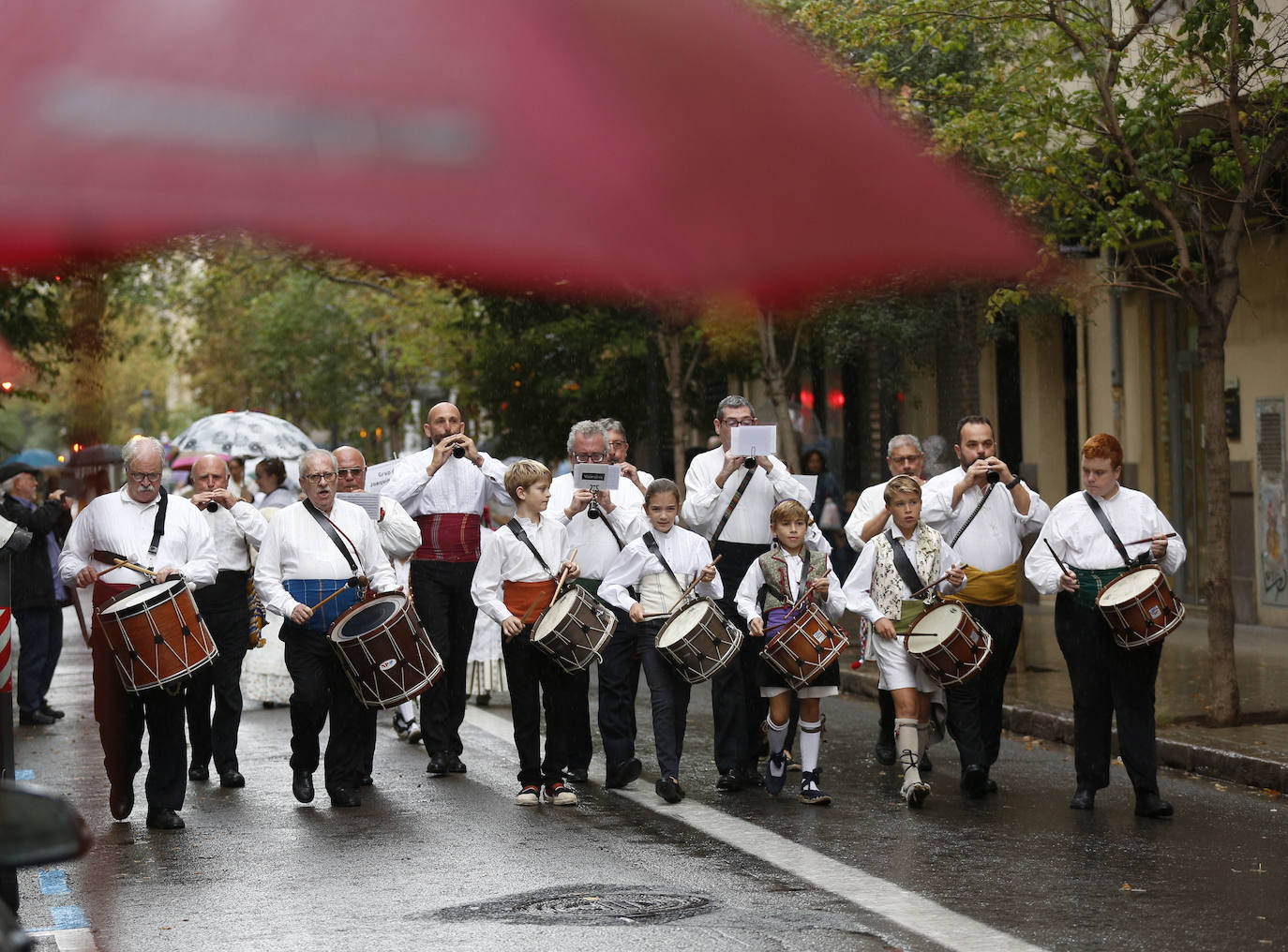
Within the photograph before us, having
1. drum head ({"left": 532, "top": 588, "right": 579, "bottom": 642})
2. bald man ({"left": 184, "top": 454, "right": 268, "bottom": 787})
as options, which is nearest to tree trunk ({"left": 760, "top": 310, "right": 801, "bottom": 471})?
bald man ({"left": 184, "top": 454, "right": 268, "bottom": 787})

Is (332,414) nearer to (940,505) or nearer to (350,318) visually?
(350,318)

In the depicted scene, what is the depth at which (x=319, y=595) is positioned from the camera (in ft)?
29.9

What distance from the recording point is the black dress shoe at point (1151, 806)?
848 centimetres

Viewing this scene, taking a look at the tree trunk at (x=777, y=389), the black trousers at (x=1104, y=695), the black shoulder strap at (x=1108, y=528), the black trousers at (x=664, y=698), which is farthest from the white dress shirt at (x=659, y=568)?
the tree trunk at (x=777, y=389)

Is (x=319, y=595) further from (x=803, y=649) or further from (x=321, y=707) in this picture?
(x=803, y=649)

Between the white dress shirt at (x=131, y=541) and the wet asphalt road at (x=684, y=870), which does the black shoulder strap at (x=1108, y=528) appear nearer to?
the wet asphalt road at (x=684, y=870)

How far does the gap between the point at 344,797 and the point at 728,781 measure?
1.94 metres

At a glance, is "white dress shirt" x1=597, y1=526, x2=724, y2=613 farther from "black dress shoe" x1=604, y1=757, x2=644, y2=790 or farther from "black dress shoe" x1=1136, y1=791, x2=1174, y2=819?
"black dress shoe" x1=1136, y1=791, x2=1174, y2=819

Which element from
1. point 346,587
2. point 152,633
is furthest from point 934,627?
point 152,633

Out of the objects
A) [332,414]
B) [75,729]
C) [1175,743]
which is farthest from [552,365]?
[332,414]

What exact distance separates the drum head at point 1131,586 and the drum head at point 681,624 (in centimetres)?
194

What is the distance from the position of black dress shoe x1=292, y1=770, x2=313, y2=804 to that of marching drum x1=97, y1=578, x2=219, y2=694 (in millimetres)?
1113

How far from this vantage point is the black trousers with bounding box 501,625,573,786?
9250mm

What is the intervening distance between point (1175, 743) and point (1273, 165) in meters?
4.07
